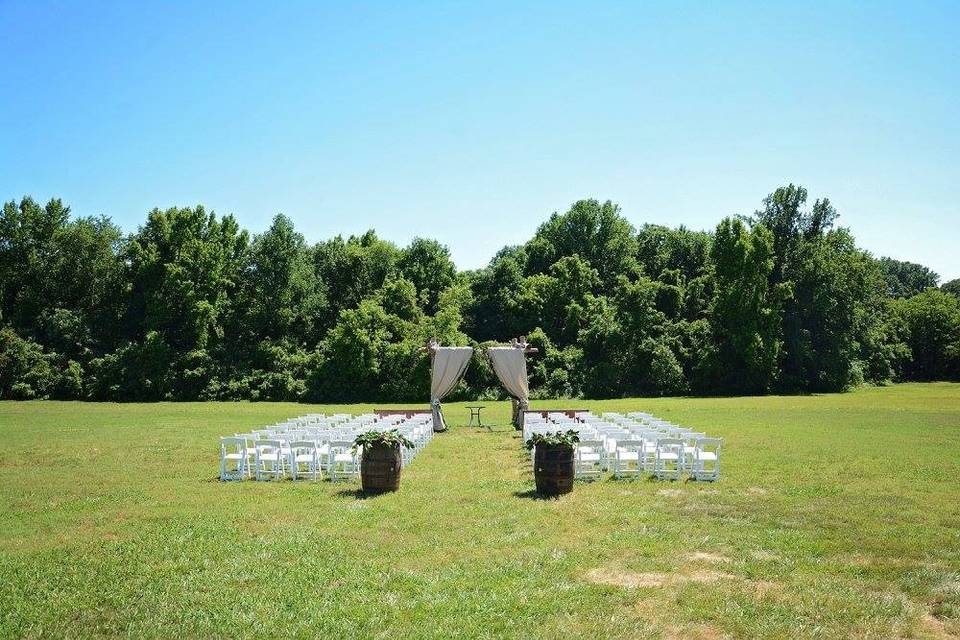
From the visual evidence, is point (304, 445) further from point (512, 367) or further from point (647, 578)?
point (512, 367)

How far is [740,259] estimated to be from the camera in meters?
46.1

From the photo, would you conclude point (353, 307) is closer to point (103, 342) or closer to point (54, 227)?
point (103, 342)

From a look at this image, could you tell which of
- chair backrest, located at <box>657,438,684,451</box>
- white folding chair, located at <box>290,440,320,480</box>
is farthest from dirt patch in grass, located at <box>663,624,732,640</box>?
white folding chair, located at <box>290,440,320,480</box>

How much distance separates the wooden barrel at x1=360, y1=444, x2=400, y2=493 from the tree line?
98.4ft

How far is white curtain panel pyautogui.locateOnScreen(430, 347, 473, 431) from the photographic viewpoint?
22828mm

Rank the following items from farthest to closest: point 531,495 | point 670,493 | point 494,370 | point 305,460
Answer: point 494,370 → point 305,460 → point 670,493 → point 531,495

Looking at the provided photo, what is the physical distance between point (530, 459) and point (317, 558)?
8255 mm

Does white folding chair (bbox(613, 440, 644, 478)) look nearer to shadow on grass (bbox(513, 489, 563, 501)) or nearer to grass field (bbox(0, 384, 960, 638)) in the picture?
grass field (bbox(0, 384, 960, 638))

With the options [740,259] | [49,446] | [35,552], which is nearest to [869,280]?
[740,259]

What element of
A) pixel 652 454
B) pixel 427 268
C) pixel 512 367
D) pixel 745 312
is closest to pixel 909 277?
pixel 745 312

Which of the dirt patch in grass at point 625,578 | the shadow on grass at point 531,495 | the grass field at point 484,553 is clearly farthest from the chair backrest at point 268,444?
the dirt patch in grass at point 625,578

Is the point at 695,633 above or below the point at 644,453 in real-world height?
below

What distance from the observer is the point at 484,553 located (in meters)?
7.65

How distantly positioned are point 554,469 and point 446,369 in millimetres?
12210
